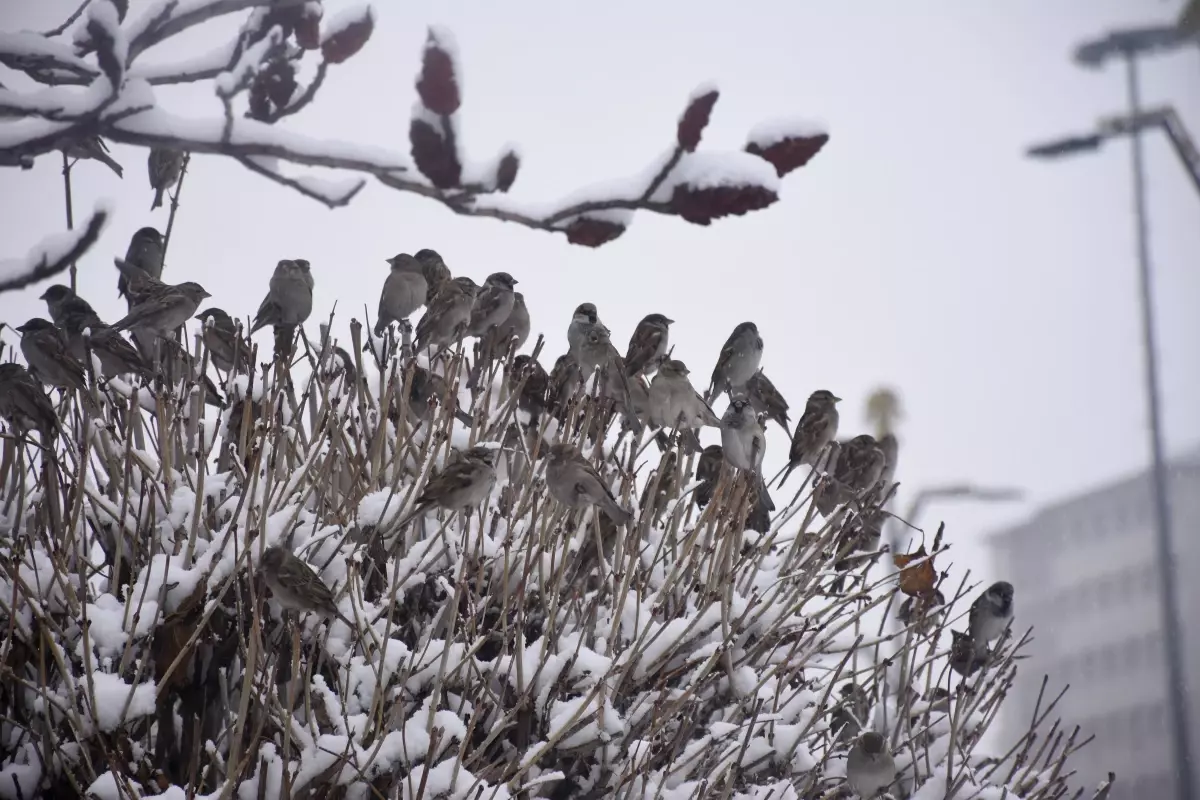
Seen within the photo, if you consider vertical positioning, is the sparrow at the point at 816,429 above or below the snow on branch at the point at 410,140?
above

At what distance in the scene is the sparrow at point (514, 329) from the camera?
561cm

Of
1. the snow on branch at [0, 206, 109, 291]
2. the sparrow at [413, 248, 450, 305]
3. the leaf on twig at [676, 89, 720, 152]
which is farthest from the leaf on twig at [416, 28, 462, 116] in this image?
the sparrow at [413, 248, 450, 305]

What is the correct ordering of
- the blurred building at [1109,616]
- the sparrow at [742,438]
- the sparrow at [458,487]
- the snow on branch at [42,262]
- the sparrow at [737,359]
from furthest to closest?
1. the blurred building at [1109,616]
2. the sparrow at [737,359]
3. the sparrow at [742,438]
4. the sparrow at [458,487]
5. the snow on branch at [42,262]

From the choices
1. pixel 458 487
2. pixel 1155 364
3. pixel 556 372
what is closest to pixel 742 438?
pixel 556 372

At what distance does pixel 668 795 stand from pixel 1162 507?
A: 11456mm

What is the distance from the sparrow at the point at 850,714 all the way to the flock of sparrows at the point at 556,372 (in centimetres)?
28

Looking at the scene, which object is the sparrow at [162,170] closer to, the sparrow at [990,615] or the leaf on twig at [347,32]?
the leaf on twig at [347,32]

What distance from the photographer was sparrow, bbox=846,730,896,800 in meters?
4.28

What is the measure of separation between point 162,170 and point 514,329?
189 centimetres

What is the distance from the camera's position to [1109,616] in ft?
167

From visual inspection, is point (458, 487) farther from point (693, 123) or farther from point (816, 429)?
point (816, 429)

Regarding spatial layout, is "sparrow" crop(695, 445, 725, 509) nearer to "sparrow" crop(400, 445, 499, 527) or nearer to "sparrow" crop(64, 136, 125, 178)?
"sparrow" crop(400, 445, 499, 527)

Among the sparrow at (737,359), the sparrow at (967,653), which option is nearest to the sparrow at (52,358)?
the sparrow at (737,359)

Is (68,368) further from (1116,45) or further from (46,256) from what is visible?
(1116,45)
